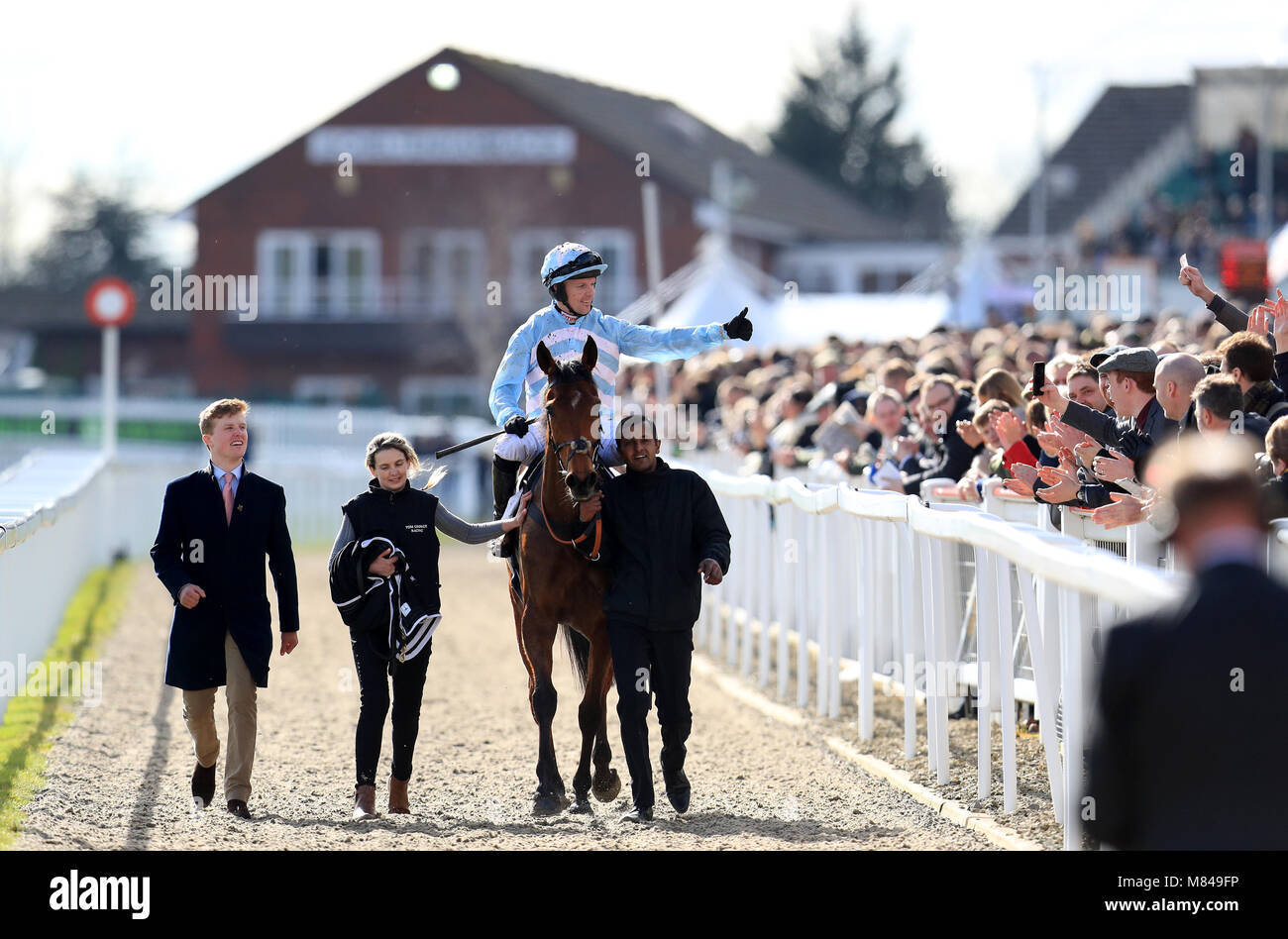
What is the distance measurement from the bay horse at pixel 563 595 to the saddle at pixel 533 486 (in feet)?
0.08

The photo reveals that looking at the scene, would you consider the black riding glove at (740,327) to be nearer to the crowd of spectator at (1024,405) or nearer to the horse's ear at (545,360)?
the horse's ear at (545,360)

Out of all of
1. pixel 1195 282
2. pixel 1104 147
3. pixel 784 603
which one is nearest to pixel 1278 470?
pixel 1195 282

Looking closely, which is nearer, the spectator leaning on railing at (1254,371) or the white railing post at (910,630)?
the spectator leaning on railing at (1254,371)

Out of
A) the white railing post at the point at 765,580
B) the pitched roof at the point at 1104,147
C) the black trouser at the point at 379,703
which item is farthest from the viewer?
the pitched roof at the point at 1104,147

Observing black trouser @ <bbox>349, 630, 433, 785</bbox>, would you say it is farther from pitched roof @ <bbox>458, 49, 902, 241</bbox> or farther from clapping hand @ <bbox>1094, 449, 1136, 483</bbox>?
pitched roof @ <bbox>458, 49, 902, 241</bbox>

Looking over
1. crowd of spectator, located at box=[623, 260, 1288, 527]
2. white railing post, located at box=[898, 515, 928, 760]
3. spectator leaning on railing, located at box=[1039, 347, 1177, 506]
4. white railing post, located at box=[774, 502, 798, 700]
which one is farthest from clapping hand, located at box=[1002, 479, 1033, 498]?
white railing post, located at box=[774, 502, 798, 700]

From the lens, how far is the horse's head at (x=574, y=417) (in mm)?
7645

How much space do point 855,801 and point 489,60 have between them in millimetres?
43844

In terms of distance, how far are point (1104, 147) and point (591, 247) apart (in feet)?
45.6

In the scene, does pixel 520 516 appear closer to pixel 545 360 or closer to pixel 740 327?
pixel 545 360

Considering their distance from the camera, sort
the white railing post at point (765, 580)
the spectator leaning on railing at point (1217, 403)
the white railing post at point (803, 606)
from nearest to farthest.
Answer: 1. the spectator leaning on railing at point (1217, 403)
2. the white railing post at point (803, 606)
3. the white railing post at point (765, 580)

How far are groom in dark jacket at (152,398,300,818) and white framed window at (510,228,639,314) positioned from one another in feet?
128

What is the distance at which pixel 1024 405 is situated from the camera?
32.8 ft

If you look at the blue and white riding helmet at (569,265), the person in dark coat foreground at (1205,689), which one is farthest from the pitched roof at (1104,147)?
the person in dark coat foreground at (1205,689)
